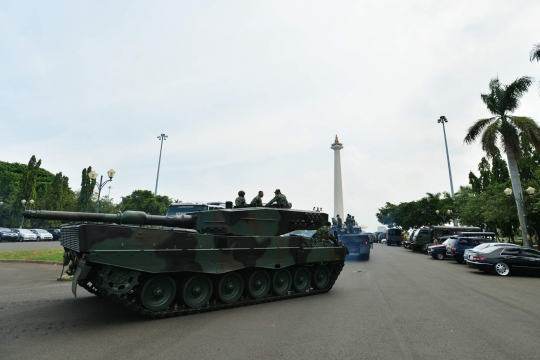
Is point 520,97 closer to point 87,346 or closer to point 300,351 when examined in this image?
point 300,351

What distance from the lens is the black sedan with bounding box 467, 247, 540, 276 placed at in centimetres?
1389

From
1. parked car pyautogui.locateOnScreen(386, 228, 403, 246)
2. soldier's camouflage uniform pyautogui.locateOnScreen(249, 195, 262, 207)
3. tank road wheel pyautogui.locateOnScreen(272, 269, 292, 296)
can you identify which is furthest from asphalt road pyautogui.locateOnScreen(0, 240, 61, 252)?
parked car pyautogui.locateOnScreen(386, 228, 403, 246)

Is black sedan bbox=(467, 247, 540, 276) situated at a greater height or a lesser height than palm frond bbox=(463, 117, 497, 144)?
lesser

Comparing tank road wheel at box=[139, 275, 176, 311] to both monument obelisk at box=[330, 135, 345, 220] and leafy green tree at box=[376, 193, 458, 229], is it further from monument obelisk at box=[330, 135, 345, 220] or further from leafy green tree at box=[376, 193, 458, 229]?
monument obelisk at box=[330, 135, 345, 220]

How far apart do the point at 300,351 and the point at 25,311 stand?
18.2 feet

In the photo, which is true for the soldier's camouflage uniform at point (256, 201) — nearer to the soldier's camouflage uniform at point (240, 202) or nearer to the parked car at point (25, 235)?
the soldier's camouflage uniform at point (240, 202)

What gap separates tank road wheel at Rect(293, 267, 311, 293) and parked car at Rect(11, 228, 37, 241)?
34.2 meters

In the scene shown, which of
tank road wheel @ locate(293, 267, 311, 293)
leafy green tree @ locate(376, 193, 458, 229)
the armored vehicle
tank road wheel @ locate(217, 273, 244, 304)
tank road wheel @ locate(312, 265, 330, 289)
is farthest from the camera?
leafy green tree @ locate(376, 193, 458, 229)

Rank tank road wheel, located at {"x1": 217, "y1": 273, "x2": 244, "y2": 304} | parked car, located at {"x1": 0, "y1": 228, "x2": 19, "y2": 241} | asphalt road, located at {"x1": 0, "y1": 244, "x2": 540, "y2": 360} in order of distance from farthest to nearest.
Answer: parked car, located at {"x1": 0, "y1": 228, "x2": 19, "y2": 241}, tank road wheel, located at {"x1": 217, "y1": 273, "x2": 244, "y2": 304}, asphalt road, located at {"x1": 0, "y1": 244, "x2": 540, "y2": 360}

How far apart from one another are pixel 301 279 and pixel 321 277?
0.79 metres

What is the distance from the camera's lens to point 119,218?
7.46 m

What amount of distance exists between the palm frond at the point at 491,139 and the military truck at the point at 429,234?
7.45m

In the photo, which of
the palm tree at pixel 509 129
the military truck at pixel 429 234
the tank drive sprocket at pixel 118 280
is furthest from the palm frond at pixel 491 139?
the tank drive sprocket at pixel 118 280

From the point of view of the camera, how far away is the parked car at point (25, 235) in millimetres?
33875
